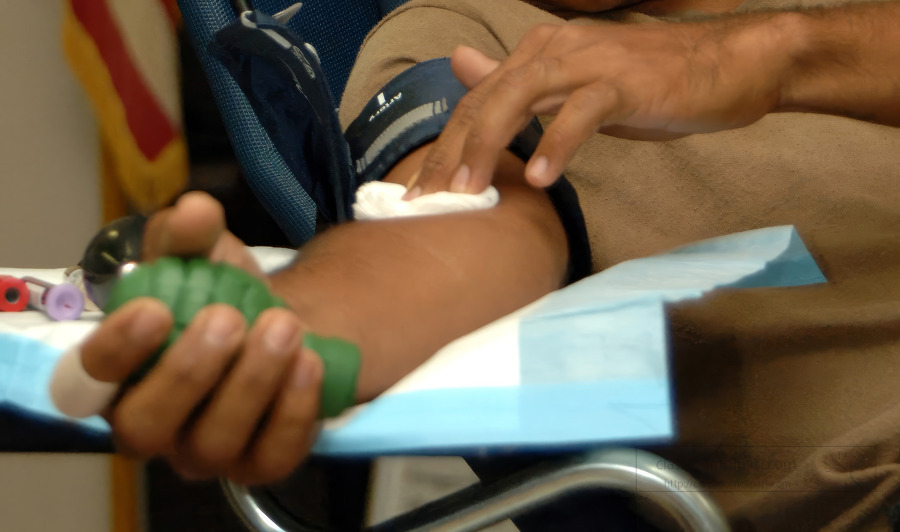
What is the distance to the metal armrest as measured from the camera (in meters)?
0.29

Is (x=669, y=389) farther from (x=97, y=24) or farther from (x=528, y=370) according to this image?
(x=97, y=24)

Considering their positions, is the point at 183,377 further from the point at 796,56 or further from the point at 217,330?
the point at 796,56

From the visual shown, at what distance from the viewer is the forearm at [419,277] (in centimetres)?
34

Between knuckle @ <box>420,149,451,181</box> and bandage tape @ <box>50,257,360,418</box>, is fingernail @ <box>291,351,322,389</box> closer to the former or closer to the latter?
bandage tape @ <box>50,257,360,418</box>

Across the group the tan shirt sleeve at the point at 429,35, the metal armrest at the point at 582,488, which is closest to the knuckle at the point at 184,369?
the metal armrest at the point at 582,488

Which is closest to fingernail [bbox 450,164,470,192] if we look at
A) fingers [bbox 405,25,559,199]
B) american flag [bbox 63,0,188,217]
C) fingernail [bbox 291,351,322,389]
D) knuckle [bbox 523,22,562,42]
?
fingers [bbox 405,25,559,199]

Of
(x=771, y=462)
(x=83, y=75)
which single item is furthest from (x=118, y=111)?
(x=771, y=462)

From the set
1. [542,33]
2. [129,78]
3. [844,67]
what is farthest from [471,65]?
[129,78]

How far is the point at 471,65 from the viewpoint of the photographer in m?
0.48

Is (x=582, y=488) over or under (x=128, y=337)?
under

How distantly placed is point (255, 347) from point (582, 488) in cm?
16

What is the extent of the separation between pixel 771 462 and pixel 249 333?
28cm

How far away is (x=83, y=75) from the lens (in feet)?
3.05

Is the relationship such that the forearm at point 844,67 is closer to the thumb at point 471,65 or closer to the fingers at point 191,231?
the thumb at point 471,65
